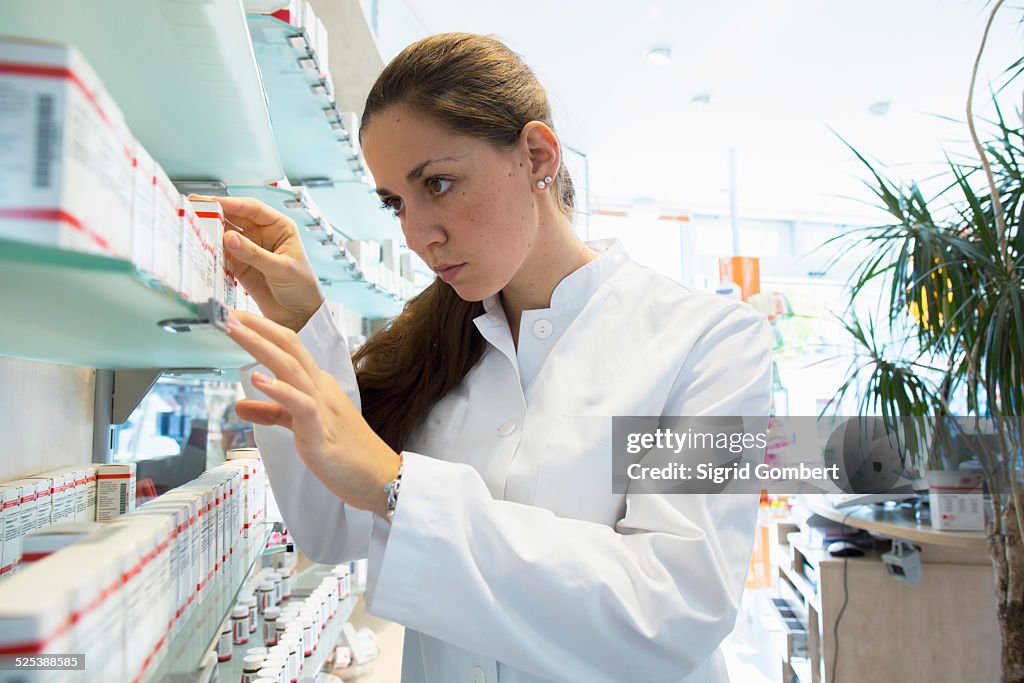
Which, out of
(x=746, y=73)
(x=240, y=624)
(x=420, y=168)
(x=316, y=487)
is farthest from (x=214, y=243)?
(x=746, y=73)

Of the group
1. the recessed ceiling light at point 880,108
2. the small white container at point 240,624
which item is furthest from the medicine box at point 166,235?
the recessed ceiling light at point 880,108

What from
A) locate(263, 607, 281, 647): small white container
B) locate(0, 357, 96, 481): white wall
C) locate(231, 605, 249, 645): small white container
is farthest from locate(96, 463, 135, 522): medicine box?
locate(263, 607, 281, 647): small white container

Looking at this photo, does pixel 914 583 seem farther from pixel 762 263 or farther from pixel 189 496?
pixel 762 263

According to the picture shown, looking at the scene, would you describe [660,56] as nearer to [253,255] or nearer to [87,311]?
[253,255]

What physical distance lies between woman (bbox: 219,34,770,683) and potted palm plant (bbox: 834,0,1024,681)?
65.8 inches

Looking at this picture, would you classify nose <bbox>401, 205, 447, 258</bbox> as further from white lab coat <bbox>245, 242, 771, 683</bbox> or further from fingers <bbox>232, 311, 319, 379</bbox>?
fingers <bbox>232, 311, 319, 379</bbox>

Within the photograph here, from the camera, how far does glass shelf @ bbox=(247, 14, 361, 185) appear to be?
3.93 ft

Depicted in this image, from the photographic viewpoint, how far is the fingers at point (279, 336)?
631 mm

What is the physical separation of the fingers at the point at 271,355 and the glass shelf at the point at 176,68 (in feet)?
1.18

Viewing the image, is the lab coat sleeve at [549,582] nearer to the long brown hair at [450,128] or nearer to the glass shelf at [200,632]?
the glass shelf at [200,632]

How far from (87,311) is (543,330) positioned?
28.9 inches

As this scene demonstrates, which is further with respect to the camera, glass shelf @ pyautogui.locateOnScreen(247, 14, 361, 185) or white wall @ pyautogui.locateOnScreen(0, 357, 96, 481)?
glass shelf @ pyautogui.locateOnScreen(247, 14, 361, 185)

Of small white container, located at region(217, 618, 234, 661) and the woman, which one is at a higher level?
the woman

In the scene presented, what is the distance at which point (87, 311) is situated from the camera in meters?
0.56
